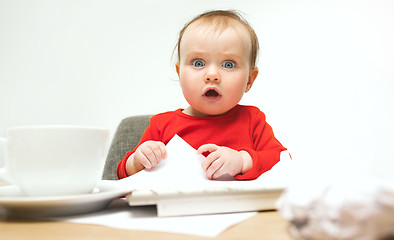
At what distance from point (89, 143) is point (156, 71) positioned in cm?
173

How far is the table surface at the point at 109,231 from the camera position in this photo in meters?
0.32

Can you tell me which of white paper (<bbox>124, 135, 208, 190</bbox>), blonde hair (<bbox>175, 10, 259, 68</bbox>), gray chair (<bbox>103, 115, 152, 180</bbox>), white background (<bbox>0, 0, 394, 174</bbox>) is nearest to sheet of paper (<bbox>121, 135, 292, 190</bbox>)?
white paper (<bbox>124, 135, 208, 190</bbox>)

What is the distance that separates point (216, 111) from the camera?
35.0 inches

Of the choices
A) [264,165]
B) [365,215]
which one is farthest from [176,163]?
[365,215]

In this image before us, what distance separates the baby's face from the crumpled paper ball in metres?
0.60

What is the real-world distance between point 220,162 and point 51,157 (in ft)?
1.14

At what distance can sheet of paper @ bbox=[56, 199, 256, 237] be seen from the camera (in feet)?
1.11

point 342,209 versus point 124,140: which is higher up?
point 342,209

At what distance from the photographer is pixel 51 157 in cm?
42

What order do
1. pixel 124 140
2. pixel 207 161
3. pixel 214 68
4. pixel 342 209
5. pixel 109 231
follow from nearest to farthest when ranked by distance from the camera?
pixel 342 209 < pixel 109 231 < pixel 207 161 < pixel 214 68 < pixel 124 140

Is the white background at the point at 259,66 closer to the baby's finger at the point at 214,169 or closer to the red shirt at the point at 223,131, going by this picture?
the red shirt at the point at 223,131

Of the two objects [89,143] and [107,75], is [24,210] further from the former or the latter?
[107,75]

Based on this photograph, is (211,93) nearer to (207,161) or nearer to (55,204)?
(207,161)

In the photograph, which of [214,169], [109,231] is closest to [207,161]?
[214,169]
